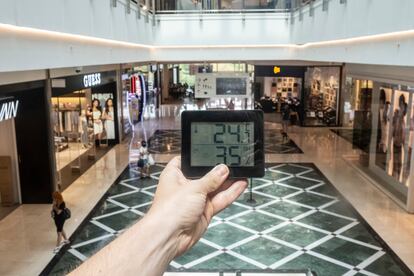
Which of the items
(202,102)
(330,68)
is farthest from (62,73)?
(202,102)

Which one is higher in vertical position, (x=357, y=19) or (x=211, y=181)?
(x=357, y=19)

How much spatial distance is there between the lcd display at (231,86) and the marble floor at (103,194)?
2853 mm

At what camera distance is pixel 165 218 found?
129 centimetres

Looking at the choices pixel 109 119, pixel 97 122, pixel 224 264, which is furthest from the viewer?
pixel 109 119

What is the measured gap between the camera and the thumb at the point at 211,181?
1415 mm

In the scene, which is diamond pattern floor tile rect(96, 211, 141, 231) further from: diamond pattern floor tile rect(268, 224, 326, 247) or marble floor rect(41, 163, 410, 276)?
diamond pattern floor tile rect(268, 224, 326, 247)

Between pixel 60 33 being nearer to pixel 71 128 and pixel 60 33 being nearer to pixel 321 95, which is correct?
pixel 71 128

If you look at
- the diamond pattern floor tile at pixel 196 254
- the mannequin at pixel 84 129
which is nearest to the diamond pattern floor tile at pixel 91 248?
the diamond pattern floor tile at pixel 196 254

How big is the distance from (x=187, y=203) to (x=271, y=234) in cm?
680

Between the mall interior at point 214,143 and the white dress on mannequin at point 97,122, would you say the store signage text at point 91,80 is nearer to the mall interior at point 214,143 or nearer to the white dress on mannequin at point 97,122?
the mall interior at point 214,143

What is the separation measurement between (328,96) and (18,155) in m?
15.0

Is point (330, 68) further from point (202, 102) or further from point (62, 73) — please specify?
point (62, 73)

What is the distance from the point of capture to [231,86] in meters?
15.6

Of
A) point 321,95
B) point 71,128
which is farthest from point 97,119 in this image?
point 321,95
